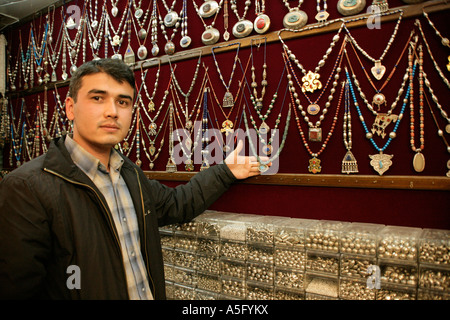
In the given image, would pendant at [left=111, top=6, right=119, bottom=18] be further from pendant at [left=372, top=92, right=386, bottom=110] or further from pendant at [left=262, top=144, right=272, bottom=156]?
pendant at [left=372, top=92, right=386, bottom=110]

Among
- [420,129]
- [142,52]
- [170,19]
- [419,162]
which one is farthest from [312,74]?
[142,52]

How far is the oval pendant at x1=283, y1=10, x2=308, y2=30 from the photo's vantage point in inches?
73.2

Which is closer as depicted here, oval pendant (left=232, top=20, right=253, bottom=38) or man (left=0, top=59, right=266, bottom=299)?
man (left=0, top=59, right=266, bottom=299)

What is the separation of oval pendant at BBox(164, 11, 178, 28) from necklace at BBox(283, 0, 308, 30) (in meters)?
0.95

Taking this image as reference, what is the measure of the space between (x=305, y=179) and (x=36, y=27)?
3774 millimetres

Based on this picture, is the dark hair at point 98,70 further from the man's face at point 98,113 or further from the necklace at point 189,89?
the necklace at point 189,89

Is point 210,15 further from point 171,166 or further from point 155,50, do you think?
point 171,166

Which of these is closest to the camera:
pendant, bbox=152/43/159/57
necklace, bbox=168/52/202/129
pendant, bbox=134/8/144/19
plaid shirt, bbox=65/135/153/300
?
plaid shirt, bbox=65/135/153/300

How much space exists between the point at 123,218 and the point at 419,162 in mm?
1563

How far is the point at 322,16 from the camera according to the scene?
5.93ft

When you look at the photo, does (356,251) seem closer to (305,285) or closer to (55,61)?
(305,285)

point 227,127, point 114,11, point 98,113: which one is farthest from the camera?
point 114,11

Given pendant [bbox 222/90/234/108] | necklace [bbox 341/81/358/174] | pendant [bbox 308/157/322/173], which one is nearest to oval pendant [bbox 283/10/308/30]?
necklace [bbox 341/81/358/174]

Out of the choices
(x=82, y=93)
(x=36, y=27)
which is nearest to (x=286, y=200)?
(x=82, y=93)
